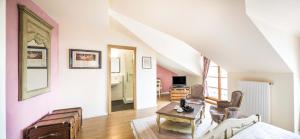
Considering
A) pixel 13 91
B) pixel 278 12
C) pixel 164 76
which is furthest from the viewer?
pixel 164 76

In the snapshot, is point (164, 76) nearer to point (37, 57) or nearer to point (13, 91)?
point (37, 57)

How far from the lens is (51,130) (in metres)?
2.23

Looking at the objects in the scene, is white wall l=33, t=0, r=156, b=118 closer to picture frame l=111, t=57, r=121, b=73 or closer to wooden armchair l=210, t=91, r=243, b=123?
picture frame l=111, t=57, r=121, b=73

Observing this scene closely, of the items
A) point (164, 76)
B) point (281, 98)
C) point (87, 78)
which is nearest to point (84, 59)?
point (87, 78)

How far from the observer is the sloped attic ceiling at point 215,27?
7.04ft

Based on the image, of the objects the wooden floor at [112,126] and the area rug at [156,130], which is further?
the wooden floor at [112,126]

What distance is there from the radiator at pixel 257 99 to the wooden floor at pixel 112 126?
2.40 m

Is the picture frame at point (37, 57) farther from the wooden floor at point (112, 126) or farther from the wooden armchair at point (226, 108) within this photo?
the wooden armchair at point (226, 108)

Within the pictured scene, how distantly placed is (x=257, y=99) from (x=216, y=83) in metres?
2.51

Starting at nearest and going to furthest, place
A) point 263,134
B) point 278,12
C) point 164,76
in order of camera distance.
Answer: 1. point 263,134
2. point 278,12
3. point 164,76

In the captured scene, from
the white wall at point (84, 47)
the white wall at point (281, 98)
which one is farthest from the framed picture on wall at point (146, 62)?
the white wall at point (281, 98)

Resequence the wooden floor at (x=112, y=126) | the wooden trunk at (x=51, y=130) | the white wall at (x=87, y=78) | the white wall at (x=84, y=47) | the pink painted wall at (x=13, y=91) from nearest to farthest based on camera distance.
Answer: the pink painted wall at (x=13, y=91) < the wooden trunk at (x=51, y=130) < the wooden floor at (x=112, y=126) < the white wall at (x=84, y=47) < the white wall at (x=87, y=78)

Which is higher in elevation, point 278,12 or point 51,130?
point 278,12

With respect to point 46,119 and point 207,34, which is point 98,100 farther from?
point 207,34
